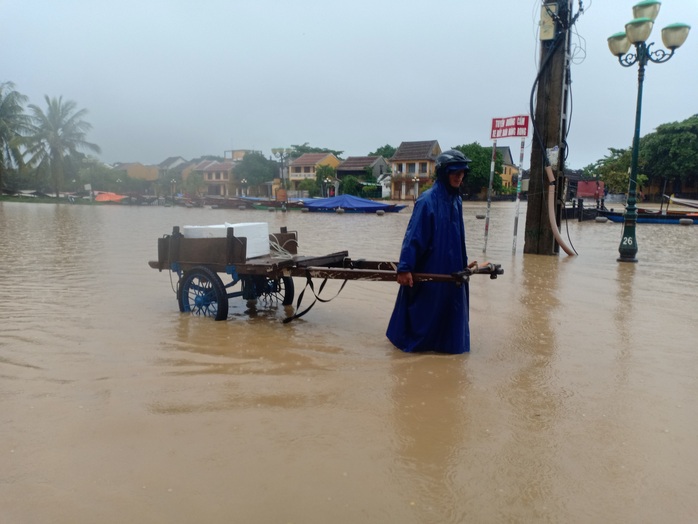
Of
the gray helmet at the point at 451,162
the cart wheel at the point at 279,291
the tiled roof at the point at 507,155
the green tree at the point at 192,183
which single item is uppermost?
the tiled roof at the point at 507,155

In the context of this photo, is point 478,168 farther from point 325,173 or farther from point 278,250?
point 278,250

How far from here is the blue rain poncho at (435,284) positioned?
4316 mm

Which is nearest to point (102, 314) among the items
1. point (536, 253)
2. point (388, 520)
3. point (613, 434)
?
point (388, 520)

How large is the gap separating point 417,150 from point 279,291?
54485mm

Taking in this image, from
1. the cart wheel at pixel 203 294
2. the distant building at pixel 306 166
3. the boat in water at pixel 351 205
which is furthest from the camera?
the distant building at pixel 306 166

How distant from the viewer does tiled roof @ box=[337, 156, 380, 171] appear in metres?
63.5

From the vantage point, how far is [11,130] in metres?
49.4

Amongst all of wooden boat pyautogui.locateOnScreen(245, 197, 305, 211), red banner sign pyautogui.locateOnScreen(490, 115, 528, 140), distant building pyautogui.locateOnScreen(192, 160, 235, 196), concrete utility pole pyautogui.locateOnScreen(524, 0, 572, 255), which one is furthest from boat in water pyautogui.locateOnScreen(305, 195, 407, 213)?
distant building pyautogui.locateOnScreen(192, 160, 235, 196)

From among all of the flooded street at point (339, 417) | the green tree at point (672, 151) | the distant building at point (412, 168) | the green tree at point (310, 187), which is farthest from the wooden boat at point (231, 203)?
the flooded street at point (339, 417)

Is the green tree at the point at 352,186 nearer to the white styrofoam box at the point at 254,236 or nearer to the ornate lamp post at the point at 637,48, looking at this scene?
the ornate lamp post at the point at 637,48

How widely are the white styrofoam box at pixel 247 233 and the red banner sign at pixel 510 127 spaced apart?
6362 mm

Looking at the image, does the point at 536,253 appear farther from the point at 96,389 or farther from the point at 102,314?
the point at 96,389

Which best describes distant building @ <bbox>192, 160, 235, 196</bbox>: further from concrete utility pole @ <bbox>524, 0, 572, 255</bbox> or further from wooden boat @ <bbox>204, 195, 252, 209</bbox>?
concrete utility pole @ <bbox>524, 0, 572, 255</bbox>

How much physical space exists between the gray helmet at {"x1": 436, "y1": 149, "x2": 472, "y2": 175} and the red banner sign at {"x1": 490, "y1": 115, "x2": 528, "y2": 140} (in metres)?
6.63
